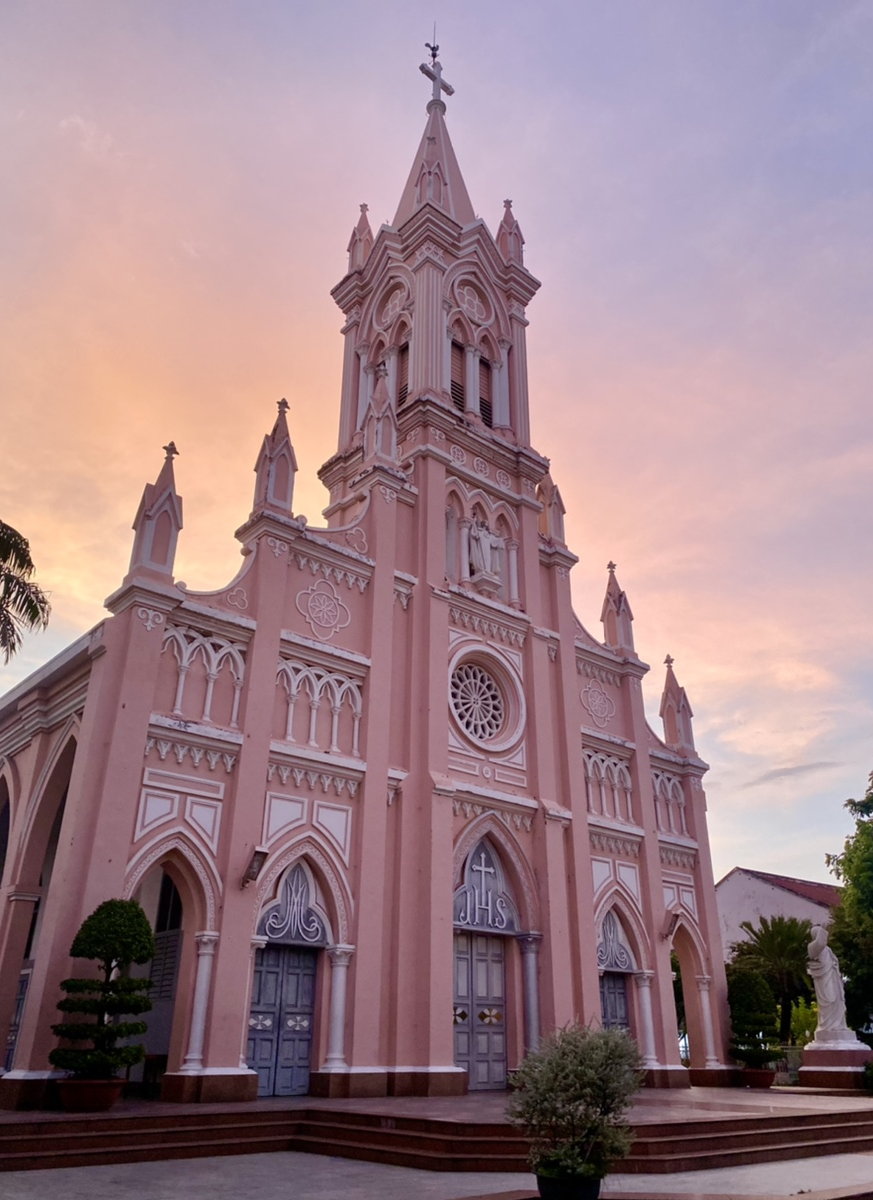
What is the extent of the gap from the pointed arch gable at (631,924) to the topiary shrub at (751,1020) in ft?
9.38

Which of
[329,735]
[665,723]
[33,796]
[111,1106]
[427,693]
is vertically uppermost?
[665,723]

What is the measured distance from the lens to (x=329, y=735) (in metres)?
18.6

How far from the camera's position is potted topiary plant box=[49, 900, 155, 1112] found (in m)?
12.6

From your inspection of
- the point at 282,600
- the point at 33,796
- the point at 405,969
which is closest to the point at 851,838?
the point at 405,969

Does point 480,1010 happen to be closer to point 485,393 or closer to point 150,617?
point 150,617

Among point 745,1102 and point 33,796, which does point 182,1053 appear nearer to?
point 33,796

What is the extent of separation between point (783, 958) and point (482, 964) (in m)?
24.6

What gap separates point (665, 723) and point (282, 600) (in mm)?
14000

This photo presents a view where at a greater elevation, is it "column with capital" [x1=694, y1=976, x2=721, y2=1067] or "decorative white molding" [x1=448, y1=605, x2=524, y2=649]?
"decorative white molding" [x1=448, y1=605, x2=524, y2=649]

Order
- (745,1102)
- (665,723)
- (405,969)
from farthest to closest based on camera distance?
(665,723) → (405,969) → (745,1102)

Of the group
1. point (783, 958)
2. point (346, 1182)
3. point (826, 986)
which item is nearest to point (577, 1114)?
point (346, 1182)

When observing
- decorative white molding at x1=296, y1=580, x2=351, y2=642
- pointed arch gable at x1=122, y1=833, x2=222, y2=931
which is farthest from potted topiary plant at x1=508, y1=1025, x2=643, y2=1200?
decorative white molding at x1=296, y1=580, x2=351, y2=642

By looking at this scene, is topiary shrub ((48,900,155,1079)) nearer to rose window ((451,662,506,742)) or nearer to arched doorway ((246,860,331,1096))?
arched doorway ((246,860,331,1096))

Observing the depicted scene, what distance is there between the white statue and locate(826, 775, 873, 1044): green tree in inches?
309
